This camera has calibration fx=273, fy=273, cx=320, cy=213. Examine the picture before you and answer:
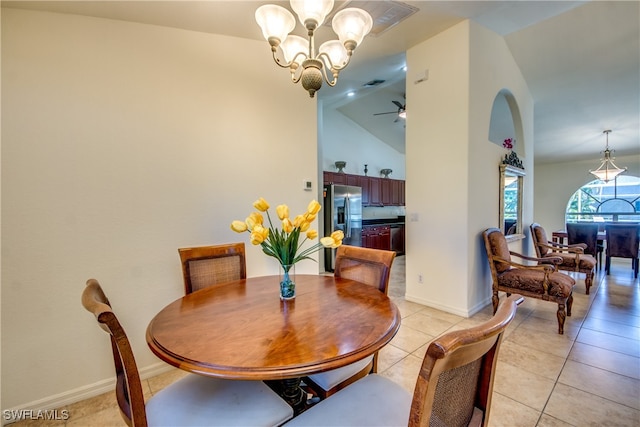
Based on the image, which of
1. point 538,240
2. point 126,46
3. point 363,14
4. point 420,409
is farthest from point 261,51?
point 538,240

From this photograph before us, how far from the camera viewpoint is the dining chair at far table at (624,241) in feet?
14.1

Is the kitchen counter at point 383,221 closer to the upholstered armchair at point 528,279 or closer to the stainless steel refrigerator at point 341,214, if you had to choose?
the stainless steel refrigerator at point 341,214

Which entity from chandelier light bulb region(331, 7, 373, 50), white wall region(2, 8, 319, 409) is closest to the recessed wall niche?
chandelier light bulb region(331, 7, 373, 50)

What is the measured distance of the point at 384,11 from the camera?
243 cm

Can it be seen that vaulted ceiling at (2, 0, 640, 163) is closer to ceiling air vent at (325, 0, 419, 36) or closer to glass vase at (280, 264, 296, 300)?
ceiling air vent at (325, 0, 419, 36)

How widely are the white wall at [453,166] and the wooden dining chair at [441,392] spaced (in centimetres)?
230

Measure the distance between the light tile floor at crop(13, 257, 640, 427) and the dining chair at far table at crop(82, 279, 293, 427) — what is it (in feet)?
2.79

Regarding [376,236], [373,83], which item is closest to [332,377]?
[373,83]

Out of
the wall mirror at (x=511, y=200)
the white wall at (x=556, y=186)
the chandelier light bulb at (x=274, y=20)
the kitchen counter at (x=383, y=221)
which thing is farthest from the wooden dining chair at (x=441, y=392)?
the white wall at (x=556, y=186)

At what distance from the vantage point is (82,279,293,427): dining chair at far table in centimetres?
90

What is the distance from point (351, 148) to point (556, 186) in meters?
6.54

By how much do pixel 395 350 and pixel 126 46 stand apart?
3.14m

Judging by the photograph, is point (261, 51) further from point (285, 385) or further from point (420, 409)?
point (420, 409)

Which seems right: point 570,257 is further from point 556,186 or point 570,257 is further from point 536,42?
point 556,186
